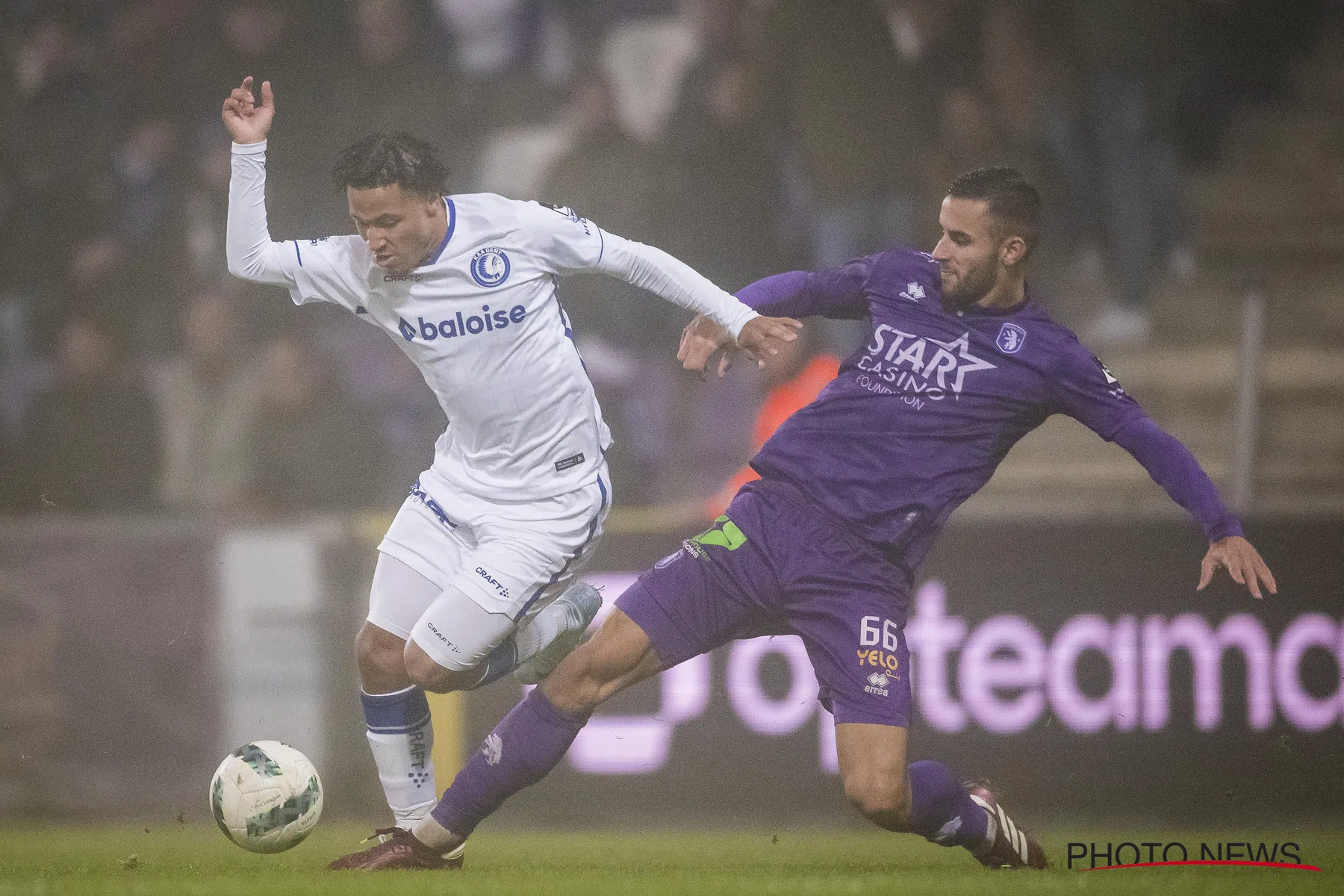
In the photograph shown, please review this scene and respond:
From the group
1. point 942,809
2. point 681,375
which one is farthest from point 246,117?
point 681,375

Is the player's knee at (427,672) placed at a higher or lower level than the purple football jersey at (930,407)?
lower

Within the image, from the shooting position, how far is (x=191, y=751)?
767 centimetres

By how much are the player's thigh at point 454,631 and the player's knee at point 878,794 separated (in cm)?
120

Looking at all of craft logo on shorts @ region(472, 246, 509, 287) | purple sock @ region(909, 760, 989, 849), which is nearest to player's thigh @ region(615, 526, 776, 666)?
purple sock @ region(909, 760, 989, 849)

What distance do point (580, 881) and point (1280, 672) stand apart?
3.87m

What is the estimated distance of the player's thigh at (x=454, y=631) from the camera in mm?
4969

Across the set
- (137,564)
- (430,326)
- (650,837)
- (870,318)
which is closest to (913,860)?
(650,837)

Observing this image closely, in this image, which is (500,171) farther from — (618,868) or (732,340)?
(618,868)

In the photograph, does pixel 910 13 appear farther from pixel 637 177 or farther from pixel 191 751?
pixel 191 751

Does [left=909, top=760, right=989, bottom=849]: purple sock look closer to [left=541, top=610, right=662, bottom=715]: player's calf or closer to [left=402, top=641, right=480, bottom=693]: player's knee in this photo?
[left=541, top=610, right=662, bottom=715]: player's calf

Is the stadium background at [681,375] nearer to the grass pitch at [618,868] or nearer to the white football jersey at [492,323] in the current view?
the grass pitch at [618,868]

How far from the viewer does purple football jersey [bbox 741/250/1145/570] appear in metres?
4.95

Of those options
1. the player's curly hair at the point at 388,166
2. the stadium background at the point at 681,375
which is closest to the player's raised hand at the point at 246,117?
the player's curly hair at the point at 388,166

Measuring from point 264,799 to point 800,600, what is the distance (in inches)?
68.9
